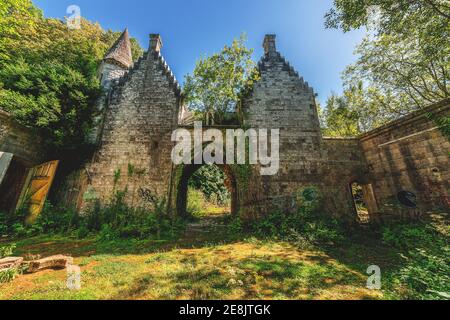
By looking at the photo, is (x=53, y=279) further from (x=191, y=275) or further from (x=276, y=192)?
(x=276, y=192)

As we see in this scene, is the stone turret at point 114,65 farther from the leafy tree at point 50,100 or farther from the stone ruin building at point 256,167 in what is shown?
the leafy tree at point 50,100

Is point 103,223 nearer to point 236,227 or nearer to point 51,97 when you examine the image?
point 236,227

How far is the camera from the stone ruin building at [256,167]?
8.33 metres

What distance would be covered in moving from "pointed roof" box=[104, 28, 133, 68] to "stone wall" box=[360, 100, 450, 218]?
48.9 feet

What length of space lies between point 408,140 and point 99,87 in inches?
589

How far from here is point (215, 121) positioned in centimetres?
1058

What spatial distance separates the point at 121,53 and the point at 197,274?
47.7 feet

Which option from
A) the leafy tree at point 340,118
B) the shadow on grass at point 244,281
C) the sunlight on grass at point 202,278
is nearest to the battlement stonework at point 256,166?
the sunlight on grass at point 202,278

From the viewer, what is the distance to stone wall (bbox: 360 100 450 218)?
21.6ft

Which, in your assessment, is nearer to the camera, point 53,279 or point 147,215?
point 53,279

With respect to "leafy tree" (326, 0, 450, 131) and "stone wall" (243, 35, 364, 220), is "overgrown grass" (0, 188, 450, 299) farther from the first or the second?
"leafy tree" (326, 0, 450, 131)

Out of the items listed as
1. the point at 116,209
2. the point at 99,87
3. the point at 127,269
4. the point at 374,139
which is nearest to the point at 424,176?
the point at 374,139

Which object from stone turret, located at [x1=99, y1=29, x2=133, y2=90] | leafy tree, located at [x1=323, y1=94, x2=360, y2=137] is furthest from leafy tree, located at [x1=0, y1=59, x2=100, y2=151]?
leafy tree, located at [x1=323, y1=94, x2=360, y2=137]

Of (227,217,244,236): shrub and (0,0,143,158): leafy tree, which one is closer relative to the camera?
(227,217,244,236): shrub
